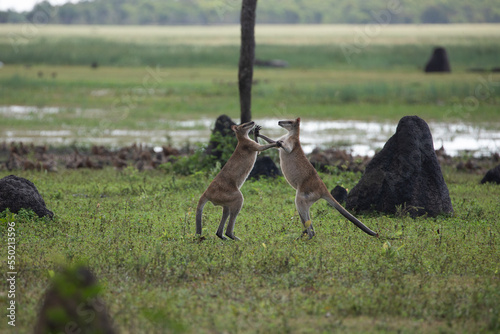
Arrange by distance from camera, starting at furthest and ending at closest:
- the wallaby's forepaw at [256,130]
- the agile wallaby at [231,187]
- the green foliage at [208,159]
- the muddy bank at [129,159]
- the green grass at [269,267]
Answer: the muddy bank at [129,159], the green foliage at [208,159], the wallaby's forepaw at [256,130], the agile wallaby at [231,187], the green grass at [269,267]

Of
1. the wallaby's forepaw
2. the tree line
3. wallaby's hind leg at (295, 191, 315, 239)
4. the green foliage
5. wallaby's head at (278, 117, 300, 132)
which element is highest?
the tree line

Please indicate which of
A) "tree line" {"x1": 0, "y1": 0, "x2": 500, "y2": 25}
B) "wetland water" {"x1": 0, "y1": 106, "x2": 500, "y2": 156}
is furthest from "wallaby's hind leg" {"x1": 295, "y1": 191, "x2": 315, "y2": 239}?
"tree line" {"x1": 0, "y1": 0, "x2": 500, "y2": 25}

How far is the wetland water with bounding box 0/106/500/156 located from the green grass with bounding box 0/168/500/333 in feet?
25.1

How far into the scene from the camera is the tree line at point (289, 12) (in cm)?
10969

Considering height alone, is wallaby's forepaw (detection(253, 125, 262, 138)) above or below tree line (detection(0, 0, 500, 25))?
below

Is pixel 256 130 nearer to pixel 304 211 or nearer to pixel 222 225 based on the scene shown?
pixel 304 211

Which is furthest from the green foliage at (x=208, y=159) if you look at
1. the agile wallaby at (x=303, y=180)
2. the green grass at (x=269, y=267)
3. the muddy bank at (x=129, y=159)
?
the agile wallaby at (x=303, y=180)

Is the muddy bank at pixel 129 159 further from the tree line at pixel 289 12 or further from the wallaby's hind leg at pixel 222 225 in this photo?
the tree line at pixel 289 12

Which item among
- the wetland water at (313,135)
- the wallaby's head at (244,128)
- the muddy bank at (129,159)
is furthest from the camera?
the wetland water at (313,135)

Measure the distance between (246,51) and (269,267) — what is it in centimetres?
800

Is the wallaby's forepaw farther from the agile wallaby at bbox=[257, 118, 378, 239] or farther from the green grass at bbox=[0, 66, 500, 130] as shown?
the green grass at bbox=[0, 66, 500, 130]

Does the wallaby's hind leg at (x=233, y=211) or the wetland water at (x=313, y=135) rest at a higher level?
the wallaby's hind leg at (x=233, y=211)

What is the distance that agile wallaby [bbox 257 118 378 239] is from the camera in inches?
336

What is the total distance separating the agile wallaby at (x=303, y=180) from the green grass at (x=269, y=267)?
299 millimetres
